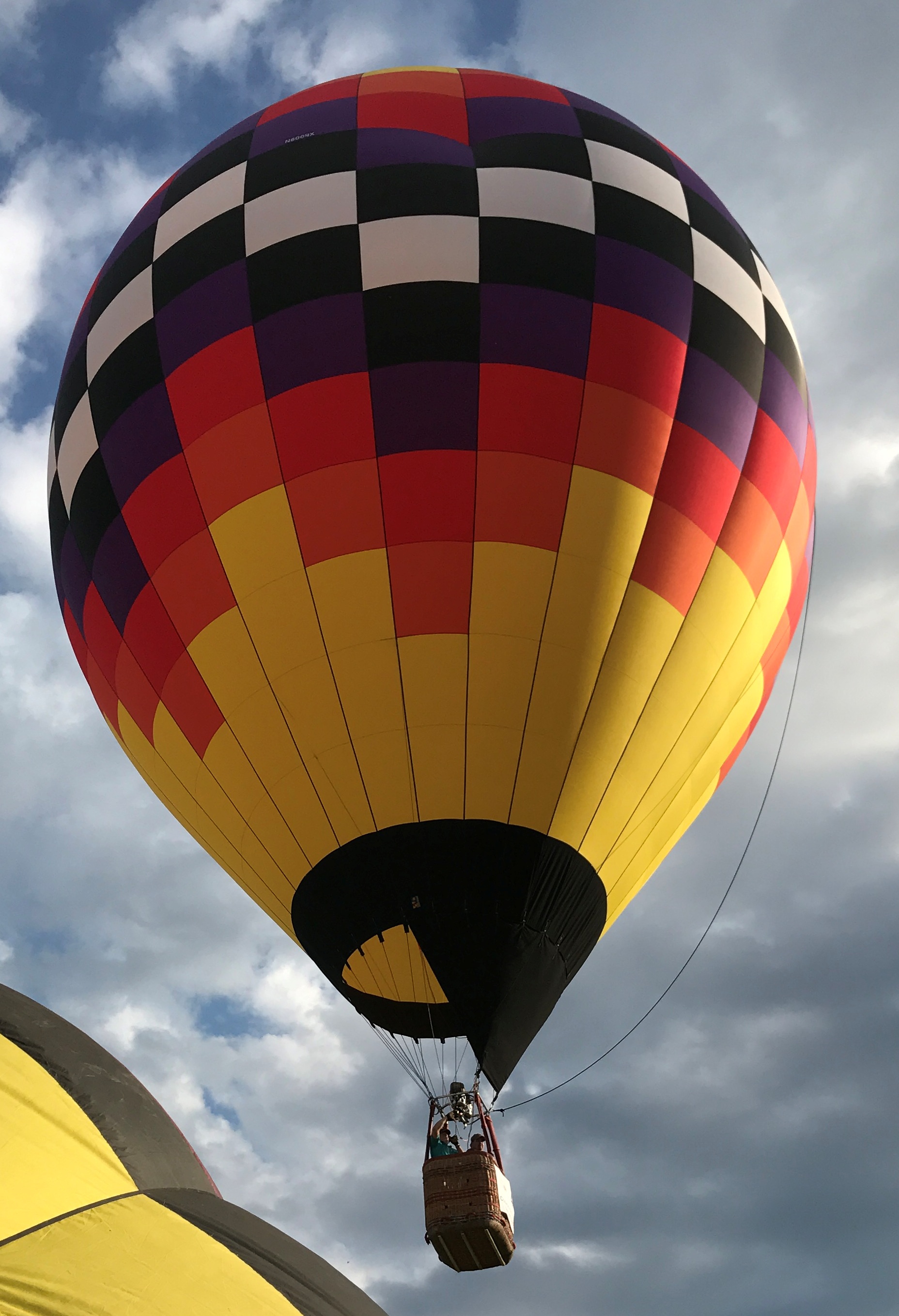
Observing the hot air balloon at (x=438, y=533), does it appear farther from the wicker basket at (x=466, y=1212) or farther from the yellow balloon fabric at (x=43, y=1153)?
the yellow balloon fabric at (x=43, y=1153)

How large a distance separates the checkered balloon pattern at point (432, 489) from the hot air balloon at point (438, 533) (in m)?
0.02

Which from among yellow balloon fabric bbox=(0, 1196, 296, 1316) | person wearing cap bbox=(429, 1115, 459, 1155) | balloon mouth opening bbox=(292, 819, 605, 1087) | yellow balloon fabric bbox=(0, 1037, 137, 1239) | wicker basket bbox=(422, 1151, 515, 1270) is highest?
balloon mouth opening bbox=(292, 819, 605, 1087)

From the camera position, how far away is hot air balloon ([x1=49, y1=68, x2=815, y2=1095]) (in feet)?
24.6

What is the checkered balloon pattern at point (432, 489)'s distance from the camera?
298 inches

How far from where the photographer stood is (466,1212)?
677 centimetres

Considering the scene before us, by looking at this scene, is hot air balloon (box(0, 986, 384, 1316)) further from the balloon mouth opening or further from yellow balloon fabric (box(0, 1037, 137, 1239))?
the balloon mouth opening

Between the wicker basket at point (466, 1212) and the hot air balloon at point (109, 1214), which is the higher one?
the wicker basket at point (466, 1212)

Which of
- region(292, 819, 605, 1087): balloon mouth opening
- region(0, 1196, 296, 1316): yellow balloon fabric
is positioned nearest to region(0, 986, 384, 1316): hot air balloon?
region(0, 1196, 296, 1316): yellow balloon fabric

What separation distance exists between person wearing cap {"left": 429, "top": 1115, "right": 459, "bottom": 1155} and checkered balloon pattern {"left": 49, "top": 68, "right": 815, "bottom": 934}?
1793mm

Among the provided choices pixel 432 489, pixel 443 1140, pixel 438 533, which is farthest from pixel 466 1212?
pixel 432 489

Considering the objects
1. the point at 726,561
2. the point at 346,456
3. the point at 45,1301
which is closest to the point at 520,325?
the point at 346,456

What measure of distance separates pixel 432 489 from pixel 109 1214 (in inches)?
223

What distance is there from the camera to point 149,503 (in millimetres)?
8312

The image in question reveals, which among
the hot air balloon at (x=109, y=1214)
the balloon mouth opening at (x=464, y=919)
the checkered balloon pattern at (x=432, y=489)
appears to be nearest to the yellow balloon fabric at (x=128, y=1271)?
the hot air balloon at (x=109, y=1214)
